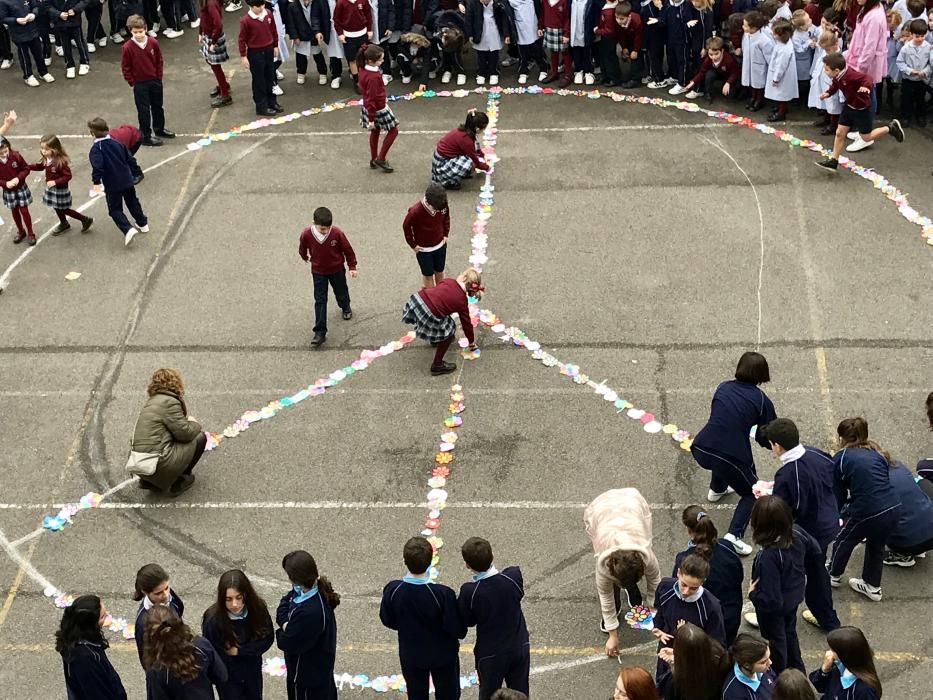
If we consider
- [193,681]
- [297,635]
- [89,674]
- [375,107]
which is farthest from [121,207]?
[193,681]

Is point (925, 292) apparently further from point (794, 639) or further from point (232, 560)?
point (232, 560)

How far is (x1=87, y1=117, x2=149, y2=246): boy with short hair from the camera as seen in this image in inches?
500

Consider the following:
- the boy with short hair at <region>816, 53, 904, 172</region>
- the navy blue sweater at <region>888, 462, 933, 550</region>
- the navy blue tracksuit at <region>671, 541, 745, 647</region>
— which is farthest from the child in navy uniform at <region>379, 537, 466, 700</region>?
the boy with short hair at <region>816, 53, 904, 172</region>

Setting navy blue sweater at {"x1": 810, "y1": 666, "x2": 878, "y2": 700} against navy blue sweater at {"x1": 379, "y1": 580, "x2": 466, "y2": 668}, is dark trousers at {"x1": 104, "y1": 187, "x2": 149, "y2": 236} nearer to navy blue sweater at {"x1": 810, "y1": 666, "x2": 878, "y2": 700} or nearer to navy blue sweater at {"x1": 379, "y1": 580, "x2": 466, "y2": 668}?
navy blue sweater at {"x1": 379, "y1": 580, "x2": 466, "y2": 668}

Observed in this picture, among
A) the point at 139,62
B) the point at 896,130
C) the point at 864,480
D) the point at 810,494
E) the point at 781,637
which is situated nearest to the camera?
the point at 781,637

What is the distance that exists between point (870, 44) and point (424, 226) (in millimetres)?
6385

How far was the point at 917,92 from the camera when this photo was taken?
14.4 metres

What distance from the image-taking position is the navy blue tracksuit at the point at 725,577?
23.3 feet

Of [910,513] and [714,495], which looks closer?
[910,513]

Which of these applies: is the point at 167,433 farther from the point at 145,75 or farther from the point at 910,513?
the point at 145,75

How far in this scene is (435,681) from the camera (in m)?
7.14

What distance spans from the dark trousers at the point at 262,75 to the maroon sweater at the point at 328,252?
5445 millimetres

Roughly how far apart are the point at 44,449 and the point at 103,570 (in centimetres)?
176

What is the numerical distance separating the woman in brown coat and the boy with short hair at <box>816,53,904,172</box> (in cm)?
800
